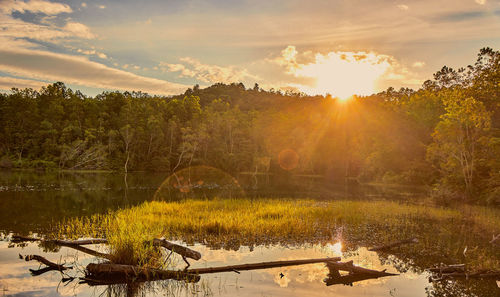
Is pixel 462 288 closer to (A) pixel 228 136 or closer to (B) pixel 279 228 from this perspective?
(B) pixel 279 228

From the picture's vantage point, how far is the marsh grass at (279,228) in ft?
48.5

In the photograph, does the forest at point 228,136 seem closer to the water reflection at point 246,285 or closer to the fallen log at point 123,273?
the water reflection at point 246,285

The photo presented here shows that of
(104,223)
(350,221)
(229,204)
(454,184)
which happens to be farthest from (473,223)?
(104,223)

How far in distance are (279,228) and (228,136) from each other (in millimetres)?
107186

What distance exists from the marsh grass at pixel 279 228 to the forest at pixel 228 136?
1022 inches

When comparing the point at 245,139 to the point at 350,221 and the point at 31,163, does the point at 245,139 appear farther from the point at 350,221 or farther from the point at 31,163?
the point at 350,221

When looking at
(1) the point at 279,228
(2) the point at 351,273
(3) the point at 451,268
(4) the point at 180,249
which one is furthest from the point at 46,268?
(3) the point at 451,268

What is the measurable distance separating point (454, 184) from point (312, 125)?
302 feet

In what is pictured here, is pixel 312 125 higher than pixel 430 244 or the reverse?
higher

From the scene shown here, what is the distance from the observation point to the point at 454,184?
43812 millimetres

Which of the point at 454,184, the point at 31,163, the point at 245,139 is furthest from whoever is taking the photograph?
the point at 245,139

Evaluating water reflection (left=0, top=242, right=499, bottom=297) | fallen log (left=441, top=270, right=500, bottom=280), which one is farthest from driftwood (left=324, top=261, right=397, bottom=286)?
Answer: fallen log (left=441, top=270, right=500, bottom=280)

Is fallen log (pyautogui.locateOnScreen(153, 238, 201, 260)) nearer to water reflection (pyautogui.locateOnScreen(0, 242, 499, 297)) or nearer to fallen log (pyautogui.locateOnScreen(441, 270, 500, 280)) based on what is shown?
water reflection (pyautogui.locateOnScreen(0, 242, 499, 297))

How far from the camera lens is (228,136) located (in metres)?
127
